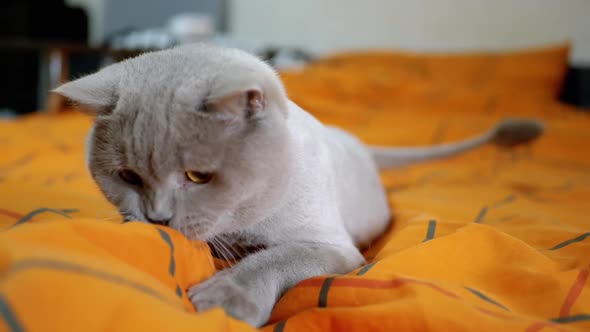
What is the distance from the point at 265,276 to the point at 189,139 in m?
0.24

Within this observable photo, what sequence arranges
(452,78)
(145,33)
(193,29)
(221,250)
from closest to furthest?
1. (221,250)
2. (452,78)
3. (193,29)
4. (145,33)

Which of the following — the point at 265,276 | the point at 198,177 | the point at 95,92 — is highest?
the point at 95,92

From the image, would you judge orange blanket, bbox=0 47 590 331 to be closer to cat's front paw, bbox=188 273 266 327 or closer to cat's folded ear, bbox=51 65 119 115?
cat's front paw, bbox=188 273 266 327

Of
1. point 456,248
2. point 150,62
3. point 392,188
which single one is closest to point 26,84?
point 392,188

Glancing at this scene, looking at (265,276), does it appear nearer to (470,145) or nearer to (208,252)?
(208,252)

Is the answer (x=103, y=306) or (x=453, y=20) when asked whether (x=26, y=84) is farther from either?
(x=103, y=306)

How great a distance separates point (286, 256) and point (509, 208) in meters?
0.86

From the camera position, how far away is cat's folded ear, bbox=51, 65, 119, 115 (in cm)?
81

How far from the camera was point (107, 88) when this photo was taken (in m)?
0.84

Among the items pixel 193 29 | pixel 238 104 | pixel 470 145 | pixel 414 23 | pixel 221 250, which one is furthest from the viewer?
pixel 414 23

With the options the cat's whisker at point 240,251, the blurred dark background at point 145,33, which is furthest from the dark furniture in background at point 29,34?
the cat's whisker at point 240,251

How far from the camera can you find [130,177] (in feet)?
2.76

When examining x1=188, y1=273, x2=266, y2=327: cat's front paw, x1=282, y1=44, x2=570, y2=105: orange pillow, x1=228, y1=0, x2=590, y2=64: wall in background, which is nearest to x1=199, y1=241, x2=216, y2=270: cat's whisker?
x1=188, y1=273, x2=266, y2=327: cat's front paw

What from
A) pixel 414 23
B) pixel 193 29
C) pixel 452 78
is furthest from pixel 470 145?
pixel 193 29
